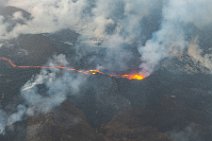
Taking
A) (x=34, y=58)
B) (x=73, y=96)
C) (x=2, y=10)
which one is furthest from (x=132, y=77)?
(x=2, y=10)

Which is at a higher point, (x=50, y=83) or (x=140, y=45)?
(x=140, y=45)

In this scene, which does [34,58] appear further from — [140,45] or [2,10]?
[2,10]

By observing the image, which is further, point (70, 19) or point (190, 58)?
point (70, 19)

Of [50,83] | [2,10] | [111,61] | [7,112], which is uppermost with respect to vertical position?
[2,10]

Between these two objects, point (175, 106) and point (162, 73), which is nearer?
point (175, 106)

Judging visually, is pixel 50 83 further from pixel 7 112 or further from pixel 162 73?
pixel 162 73

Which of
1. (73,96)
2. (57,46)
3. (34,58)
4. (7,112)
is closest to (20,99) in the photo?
(7,112)

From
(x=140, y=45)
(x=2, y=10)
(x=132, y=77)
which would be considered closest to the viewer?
(x=132, y=77)

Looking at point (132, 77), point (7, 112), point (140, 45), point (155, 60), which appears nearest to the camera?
point (7, 112)

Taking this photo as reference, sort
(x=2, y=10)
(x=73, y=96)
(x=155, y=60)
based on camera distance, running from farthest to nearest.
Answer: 1. (x=2, y=10)
2. (x=155, y=60)
3. (x=73, y=96)
